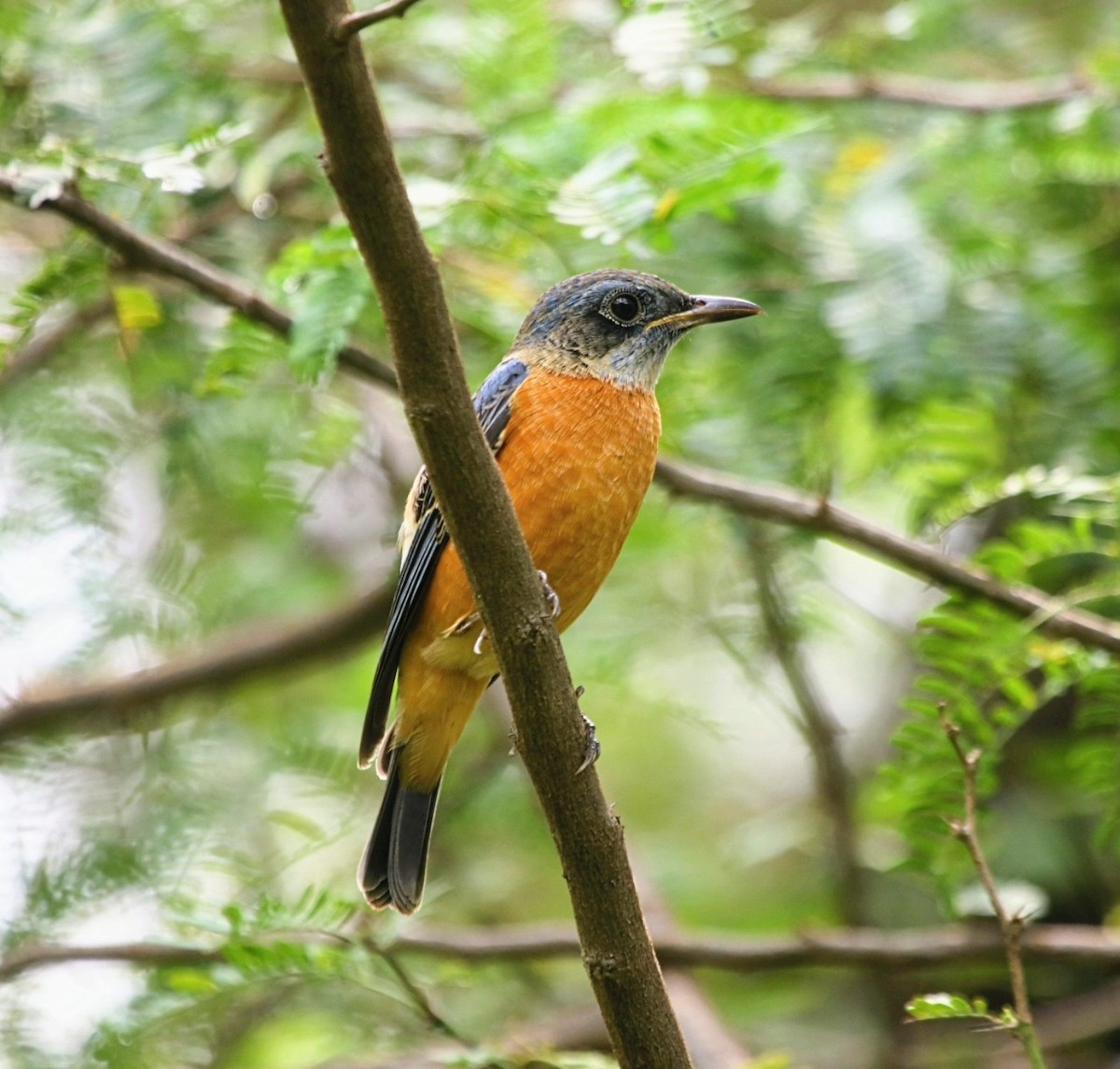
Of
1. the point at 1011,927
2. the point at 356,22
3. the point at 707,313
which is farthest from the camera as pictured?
the point at 707,313

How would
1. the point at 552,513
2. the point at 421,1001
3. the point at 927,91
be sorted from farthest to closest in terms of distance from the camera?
1. the point at 927,91
2. the point at 552,513
3. the point at 421,1001

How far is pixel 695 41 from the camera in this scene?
13.9 ft

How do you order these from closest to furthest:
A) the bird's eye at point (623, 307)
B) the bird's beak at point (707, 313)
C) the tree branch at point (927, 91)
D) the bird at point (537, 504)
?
the bird at point (537, 504) < the bird's beak at point (707, 313) < the bird's eye at point (623, 307) < the tree branch at point (927, 91)

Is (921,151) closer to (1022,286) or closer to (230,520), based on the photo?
(1022,286)

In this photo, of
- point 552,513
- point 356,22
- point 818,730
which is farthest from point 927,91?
point 356,22

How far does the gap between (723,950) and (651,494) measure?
1.79 m

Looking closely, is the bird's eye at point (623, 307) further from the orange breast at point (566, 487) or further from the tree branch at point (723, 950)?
the tree branch at point (723, 950)

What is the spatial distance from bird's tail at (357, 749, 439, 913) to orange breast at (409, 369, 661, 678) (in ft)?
1.63

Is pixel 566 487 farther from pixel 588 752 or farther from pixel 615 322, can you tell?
pixel 588 752

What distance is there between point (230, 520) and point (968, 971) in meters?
3.78

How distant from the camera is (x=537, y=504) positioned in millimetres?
3967

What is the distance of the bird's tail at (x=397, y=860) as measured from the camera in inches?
169

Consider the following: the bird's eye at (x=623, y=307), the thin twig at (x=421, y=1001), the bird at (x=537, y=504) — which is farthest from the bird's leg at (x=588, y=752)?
the bird's eye at (x=623, y=307)

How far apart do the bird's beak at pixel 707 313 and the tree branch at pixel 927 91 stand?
1236 millimetres
